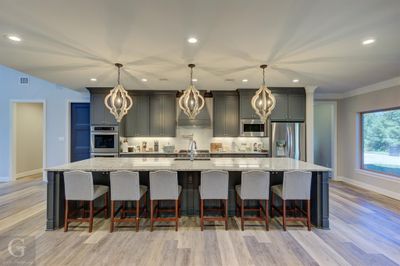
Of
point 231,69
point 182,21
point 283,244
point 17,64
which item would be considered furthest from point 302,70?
point 17,64

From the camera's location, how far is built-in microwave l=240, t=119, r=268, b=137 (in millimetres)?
6160

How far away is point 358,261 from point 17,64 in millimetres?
5920

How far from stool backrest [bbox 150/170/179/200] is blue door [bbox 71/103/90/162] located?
4.37 m

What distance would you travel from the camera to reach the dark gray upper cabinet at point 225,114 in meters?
6.32

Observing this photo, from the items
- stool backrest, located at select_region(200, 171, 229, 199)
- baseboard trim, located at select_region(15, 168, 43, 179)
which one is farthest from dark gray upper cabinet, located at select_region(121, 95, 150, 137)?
baseboard trim, located at select_region(15, 168, 43, 179)

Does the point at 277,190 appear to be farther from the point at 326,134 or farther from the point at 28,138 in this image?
the point at 28,138

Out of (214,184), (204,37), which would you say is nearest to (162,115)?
(214,184)

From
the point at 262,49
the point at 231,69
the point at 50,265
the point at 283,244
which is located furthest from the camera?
the point at 231,69

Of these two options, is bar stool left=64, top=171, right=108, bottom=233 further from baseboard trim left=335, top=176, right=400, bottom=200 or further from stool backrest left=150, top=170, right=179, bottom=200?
baseboard trim left=335, top=176, right=400, bottom=200

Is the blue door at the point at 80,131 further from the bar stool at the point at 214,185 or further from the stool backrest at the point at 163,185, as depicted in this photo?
the bar stool at the point at 214,185

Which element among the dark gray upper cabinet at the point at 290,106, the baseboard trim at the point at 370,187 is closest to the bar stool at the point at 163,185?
the dark gray upper cabinet at the point at 290,106

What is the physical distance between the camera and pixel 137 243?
2951 millimetres

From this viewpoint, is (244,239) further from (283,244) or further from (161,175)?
(161,175)

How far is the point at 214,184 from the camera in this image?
3285 mm
